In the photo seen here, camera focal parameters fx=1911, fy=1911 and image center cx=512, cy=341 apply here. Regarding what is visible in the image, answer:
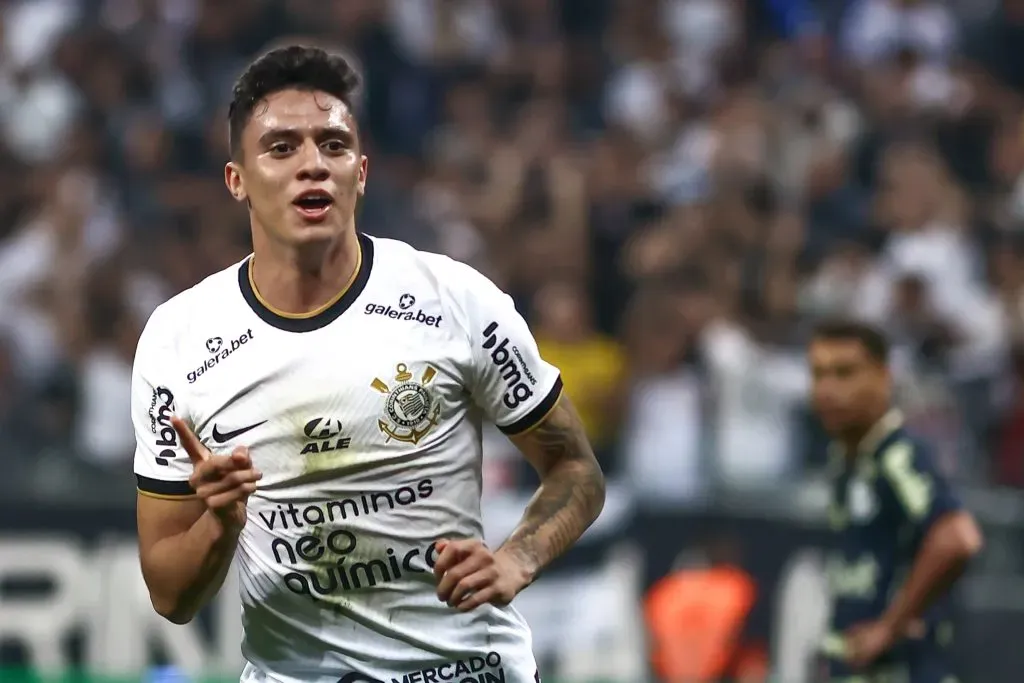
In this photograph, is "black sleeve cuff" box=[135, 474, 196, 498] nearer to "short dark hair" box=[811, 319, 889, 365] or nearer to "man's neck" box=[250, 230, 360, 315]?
"man's neck" box=[250, 230, 360, 315]

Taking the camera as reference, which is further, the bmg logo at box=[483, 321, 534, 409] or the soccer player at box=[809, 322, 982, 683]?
the soccer player at box=[809, 322, 982, 683]

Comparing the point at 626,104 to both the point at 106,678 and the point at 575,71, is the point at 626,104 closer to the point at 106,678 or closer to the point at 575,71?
the point at 575,71

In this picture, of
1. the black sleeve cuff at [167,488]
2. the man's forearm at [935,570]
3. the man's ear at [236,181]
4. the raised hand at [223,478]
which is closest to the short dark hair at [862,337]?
the man's forearm at [935,570]

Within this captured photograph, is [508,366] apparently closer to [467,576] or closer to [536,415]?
[536,415]

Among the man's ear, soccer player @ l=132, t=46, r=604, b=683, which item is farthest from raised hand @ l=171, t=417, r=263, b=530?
the man's ear

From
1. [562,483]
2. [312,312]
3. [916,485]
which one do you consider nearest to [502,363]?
[562,483]

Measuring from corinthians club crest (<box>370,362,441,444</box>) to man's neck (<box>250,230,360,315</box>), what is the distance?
25 cm

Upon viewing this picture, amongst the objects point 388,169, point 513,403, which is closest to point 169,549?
point 513,403

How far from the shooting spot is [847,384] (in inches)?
Answer: 289

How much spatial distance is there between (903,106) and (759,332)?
2864 mm

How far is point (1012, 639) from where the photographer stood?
9.48m

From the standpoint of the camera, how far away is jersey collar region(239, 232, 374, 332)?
4.26m

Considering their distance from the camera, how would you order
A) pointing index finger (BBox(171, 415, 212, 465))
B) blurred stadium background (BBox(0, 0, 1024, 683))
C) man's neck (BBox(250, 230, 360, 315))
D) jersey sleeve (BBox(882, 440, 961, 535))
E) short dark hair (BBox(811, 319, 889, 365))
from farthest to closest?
1. blurred stadium background (BBox(0, 0, 1024, 683))
2. short dark hair (BBox(811, 319, 889, 365))
3. jersey sleeve (BBox(882, 440, 961, 535))
4. man's neck (BBox(250, 230, 360, 315))
5. pointing index finger (BBox(171, 415, 212, 465))

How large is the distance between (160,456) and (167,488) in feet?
0.24
